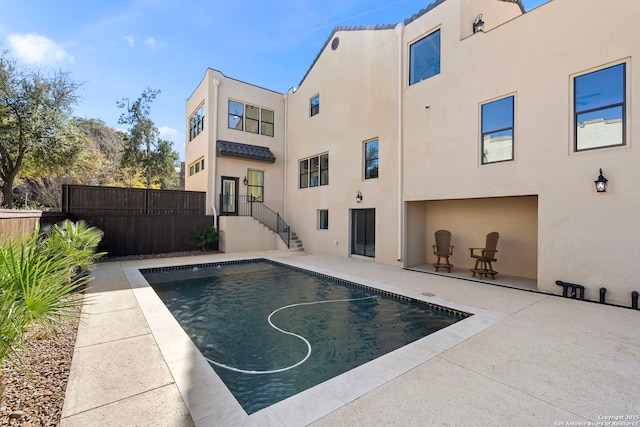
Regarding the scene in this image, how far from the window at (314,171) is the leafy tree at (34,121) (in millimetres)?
9148

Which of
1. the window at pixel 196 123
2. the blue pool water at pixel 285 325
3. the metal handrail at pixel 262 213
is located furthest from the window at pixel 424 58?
the window at pixel 196 123

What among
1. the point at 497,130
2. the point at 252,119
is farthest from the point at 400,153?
the point at 252,119

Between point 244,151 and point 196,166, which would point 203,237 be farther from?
point 196,166

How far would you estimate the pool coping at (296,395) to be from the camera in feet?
7.64

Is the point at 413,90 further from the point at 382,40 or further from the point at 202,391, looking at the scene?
the point at 202,391

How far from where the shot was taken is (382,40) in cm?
977

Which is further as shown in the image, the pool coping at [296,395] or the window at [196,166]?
the window at [196,166]

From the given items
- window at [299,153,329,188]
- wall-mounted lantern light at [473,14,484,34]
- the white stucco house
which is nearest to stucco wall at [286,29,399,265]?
the white stucco house

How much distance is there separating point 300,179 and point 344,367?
36.0ft

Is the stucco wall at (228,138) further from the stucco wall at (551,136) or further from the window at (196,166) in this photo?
the stucco wall at (551,136)

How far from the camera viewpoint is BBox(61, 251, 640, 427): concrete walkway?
232cm

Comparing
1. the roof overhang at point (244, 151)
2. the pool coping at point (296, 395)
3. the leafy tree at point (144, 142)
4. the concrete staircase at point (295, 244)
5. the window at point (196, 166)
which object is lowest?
the pool coping at point (296, 395)

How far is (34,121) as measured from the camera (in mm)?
10141

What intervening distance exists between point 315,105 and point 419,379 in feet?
40.1
